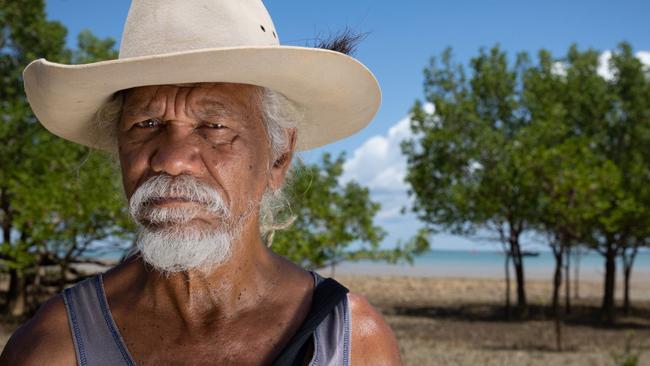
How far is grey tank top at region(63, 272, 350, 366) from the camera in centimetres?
215

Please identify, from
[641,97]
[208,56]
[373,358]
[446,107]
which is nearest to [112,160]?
[208,56]

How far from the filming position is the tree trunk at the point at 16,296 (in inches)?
653

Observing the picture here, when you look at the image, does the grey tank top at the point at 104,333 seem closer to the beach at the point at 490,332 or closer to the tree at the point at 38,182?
the beach at the point at 490,332

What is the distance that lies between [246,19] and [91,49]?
54.6 ft

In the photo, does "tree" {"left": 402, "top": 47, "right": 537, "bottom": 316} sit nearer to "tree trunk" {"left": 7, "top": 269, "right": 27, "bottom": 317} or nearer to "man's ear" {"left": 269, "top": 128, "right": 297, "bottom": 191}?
"tree trunk" {"left": 7, "top": 269, "right": 27, "bottom": 317}

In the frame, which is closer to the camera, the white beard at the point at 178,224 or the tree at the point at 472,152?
the white beard at the point at 178,224

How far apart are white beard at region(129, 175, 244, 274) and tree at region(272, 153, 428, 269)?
27.8 feet

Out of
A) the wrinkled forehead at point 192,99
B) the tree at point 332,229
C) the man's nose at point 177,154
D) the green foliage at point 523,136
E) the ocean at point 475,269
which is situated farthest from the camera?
the ocean at point 475,269

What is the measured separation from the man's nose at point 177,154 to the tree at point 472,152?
19382 mm

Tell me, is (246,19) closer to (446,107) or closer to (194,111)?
(194,111)

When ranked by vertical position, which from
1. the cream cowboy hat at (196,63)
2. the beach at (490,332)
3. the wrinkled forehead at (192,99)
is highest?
the cream cowboy hat at (196,63)

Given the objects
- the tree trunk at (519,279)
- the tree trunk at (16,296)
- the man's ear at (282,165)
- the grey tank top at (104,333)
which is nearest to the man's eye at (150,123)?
the man's ear at (282,165)

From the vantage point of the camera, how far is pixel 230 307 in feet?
7.65

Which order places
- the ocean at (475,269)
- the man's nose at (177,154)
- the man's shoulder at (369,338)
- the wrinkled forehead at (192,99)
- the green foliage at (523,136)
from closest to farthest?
the man's nose at (177,154)
the wrinkled forehead at (192,99)
the man's shoulder at (369,338)
the green foliage at (523,136)
the ocean at (475,269)
